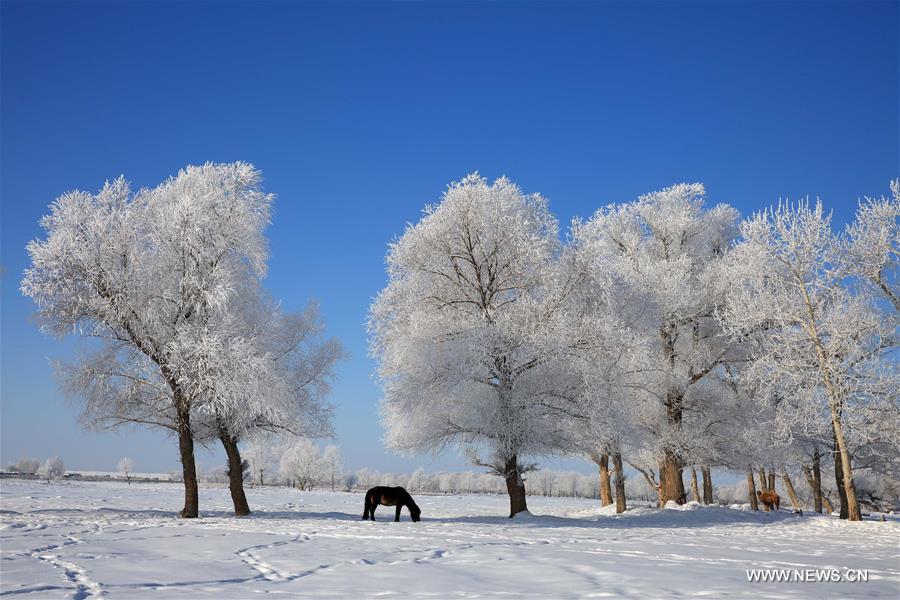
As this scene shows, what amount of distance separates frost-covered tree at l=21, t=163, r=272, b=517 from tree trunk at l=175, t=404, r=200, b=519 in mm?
31

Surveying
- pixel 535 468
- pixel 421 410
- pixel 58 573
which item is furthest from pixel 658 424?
pixel 58 573

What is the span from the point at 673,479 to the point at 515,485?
8.94 m

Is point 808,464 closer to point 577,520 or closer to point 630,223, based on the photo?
point 630,223

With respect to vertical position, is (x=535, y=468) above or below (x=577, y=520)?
above

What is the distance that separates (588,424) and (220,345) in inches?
453

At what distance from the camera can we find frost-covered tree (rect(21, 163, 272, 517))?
18.0 meters

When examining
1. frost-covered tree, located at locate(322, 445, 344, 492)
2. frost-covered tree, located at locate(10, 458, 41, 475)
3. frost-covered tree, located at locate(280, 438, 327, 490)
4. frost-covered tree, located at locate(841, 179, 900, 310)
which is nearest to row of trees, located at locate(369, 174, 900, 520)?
frost-covered tree, located at locate(841, 179, 900, 310)

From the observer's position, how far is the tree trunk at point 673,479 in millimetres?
26109

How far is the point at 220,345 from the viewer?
57.6 ft

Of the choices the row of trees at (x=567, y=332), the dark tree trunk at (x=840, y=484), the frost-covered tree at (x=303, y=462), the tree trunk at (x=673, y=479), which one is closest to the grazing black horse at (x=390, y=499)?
the row of trees at (x=567, y=332)

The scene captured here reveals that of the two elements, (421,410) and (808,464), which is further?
(808,464)

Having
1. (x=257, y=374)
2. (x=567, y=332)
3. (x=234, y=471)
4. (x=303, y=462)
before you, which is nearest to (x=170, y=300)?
(x=257, y=374)

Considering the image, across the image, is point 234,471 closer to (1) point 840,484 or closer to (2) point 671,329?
(2) point 671,329

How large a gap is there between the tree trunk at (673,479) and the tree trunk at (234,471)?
16.8m
